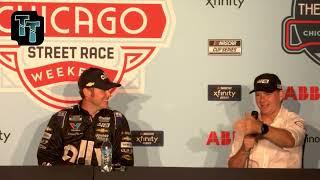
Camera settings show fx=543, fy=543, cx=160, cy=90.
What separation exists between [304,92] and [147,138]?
1.10 metres

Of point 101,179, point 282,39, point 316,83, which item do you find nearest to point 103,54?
point 282,39

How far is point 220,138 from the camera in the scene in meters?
3.68

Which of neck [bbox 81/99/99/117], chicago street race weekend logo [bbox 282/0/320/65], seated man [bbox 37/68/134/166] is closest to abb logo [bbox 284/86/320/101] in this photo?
chicago street race weekend logo [bbox 282/0/320/65]

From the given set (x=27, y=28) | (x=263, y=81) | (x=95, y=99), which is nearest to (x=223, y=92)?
(x=263, y=81)

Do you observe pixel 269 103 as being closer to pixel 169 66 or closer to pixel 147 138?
pixel 169 66

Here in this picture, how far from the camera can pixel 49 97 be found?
3621 mm

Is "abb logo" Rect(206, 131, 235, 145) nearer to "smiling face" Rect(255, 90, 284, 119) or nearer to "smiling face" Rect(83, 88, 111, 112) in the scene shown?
"smiling face" Rect(255, 90, 284, 119)

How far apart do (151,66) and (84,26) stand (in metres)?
0.52

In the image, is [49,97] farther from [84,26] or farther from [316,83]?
[316,83]

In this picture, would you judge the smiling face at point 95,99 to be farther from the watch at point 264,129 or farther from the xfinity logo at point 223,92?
the watch at point 264,129

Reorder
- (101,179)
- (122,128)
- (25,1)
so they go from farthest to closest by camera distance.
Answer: (25,1) < (122,128) < (101,179)

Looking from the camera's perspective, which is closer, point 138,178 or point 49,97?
point 138,178

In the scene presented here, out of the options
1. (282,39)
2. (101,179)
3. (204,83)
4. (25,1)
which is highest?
(25,1)

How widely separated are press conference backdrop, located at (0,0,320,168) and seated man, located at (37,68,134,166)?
1.16 ft
